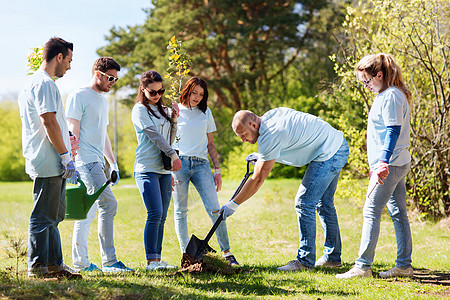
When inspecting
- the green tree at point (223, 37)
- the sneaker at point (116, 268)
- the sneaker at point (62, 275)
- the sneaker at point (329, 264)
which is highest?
the green tree at point (223, 37)

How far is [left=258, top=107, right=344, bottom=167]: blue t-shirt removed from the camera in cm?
391

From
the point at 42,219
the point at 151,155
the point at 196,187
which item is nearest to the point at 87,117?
the point at 151,155

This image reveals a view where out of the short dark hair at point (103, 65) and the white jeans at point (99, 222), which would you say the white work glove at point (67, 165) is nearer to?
the white jeans at point (99, 222)

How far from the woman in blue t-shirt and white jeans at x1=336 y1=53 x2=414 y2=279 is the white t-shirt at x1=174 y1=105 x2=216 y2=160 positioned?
171 cm

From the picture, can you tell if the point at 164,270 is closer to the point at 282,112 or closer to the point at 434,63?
the point at 282,112

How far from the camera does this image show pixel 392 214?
4207 mm

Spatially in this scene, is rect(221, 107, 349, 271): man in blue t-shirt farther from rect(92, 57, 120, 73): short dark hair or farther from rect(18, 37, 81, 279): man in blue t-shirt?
rect(18, 37, 81, 279): man in blue t-shirt

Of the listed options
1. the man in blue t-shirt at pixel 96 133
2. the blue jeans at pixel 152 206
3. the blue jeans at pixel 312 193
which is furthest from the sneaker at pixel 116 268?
the blue jeans at pixel 312 193

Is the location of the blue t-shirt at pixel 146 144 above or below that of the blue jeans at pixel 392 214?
above

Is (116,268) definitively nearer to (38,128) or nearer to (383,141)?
(38,128)

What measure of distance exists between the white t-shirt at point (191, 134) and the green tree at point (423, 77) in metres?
3.87

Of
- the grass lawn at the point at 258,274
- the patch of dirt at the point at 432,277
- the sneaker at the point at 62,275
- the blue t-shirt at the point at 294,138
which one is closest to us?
the grass lawn at the point at 258,274

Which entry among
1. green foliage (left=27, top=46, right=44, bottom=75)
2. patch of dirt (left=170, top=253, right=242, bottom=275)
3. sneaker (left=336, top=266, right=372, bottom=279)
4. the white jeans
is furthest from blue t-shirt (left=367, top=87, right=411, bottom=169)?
green foliage (left=27, top=46, right=44, bottom=75)

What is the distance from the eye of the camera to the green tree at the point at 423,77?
293 inches
